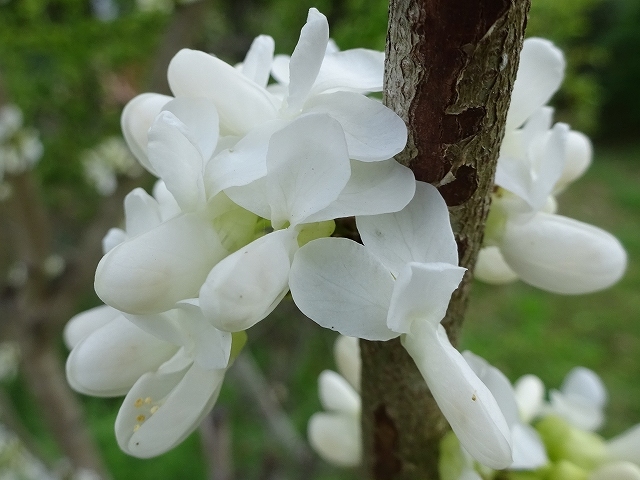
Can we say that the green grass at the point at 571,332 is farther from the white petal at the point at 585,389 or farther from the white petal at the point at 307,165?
the white petal at the point at 307,165

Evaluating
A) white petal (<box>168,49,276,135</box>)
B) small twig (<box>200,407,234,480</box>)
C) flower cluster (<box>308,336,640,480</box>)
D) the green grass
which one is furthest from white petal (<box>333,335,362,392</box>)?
the green grass

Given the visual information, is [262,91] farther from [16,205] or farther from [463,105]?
[16,205]

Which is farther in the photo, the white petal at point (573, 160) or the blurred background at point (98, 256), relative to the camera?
the blurred background at point (98, 256)

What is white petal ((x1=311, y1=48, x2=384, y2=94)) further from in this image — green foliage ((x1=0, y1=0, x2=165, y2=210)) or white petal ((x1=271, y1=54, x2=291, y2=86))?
Result: green foliage ((x1=0, y1=0, x2=165, y2=210))

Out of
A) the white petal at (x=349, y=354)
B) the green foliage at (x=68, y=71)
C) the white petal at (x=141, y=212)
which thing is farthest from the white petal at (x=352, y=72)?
the green foliage at (x=68, y=71)

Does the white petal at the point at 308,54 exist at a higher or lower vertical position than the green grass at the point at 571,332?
higher
